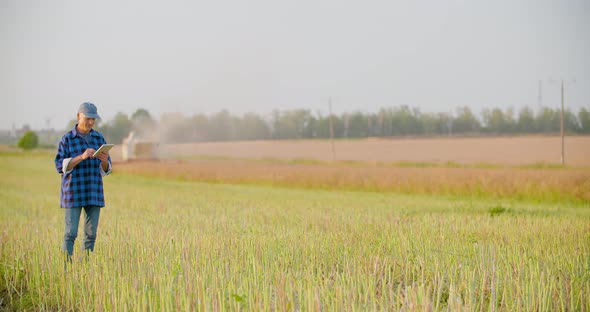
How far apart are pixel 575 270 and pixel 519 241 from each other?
8.32ft

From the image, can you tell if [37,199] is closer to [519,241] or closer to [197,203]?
[197,203]

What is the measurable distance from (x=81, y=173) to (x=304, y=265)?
358 cm

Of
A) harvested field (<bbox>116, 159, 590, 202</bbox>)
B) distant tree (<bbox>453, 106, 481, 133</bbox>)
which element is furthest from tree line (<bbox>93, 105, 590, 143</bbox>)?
harvested field (<bbox>116, 159, 590, 202</bbox>)

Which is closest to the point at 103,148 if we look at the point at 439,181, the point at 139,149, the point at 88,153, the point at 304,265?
the point at 88,153

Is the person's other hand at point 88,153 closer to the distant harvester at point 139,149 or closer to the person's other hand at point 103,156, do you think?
the person's other hand at point 103,156

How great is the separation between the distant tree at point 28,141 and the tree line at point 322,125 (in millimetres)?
20877

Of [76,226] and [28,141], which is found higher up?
[28,141]

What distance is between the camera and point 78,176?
818 centimetres

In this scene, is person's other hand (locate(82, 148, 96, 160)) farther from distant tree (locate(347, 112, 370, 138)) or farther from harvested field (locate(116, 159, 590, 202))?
distant tree (locate(347, 112, 370, 138))

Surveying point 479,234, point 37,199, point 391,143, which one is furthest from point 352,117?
point 479,234

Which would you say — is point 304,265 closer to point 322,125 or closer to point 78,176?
point 78,176

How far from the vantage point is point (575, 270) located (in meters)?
7.16

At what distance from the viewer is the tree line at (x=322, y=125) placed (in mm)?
85969

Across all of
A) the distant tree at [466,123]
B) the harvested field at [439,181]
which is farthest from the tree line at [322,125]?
the harvested field at [439,181]
